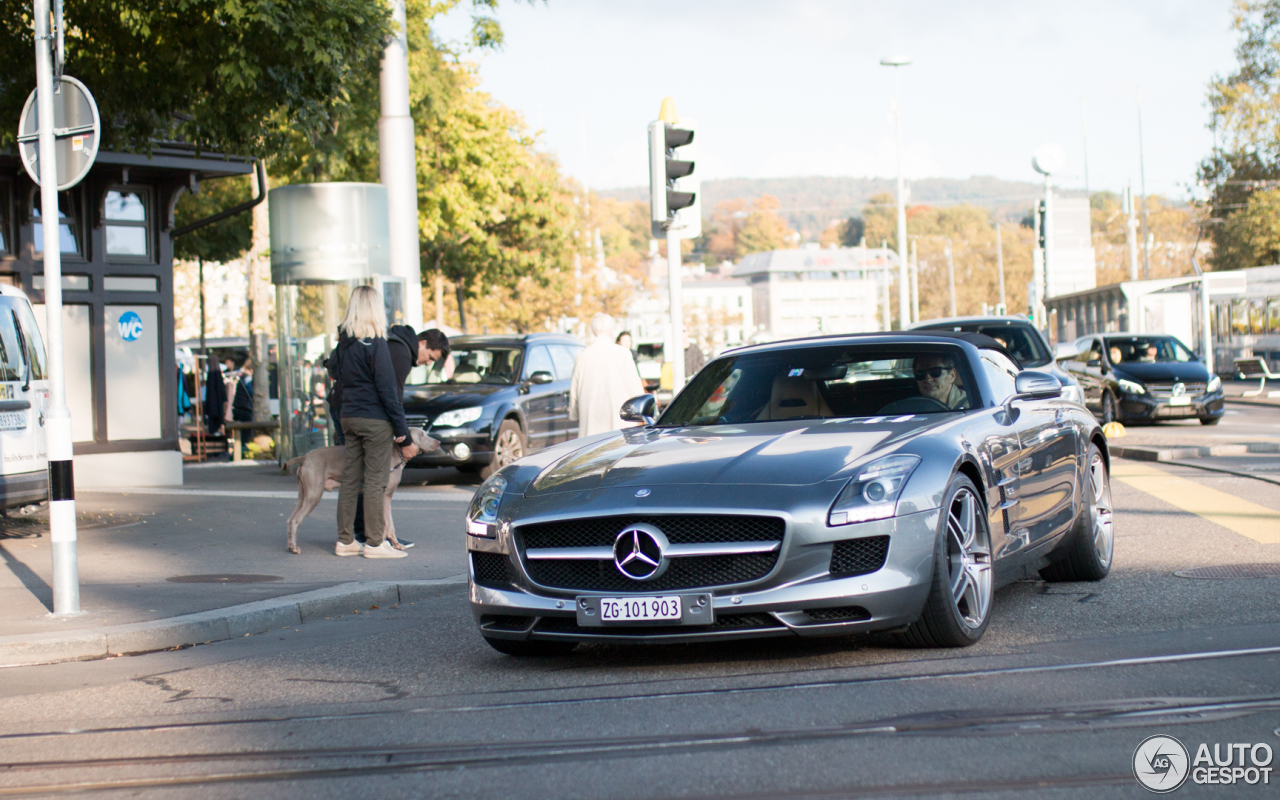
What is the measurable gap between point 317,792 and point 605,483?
2.02 metres

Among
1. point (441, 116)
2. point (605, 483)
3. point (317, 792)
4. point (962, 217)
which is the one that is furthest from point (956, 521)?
point (962, 217)

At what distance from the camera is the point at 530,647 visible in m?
6.18

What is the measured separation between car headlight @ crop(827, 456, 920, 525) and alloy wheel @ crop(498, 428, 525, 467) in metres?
10.7

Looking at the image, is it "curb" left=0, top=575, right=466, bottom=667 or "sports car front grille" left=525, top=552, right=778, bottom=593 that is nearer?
"sports car front grille" left=525, top=552, right=778, bottom=593

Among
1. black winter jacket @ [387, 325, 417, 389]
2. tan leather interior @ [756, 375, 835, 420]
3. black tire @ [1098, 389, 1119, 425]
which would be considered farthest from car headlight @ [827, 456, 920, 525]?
black tire @ [1098, 389, 1119, 425]

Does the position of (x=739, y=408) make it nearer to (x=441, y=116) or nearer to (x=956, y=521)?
(x=956, y=521)

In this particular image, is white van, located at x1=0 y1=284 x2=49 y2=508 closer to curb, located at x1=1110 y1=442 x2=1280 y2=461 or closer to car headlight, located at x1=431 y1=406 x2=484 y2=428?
car headlight, located at x1=431 y1=406 x2=484 y2=428

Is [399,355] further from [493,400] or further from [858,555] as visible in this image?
[493,400]

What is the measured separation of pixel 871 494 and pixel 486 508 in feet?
5.64

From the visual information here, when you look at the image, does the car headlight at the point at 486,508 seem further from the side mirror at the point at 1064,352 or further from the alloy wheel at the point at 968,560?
the side mirror at the point at 1064,352

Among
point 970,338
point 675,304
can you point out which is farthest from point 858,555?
point 675,304

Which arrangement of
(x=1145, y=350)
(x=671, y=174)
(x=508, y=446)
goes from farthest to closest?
(x=1145, y=350) < (x=508, y=446) < (x=671, y=174)

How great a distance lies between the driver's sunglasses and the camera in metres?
6.93

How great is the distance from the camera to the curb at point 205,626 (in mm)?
7004
